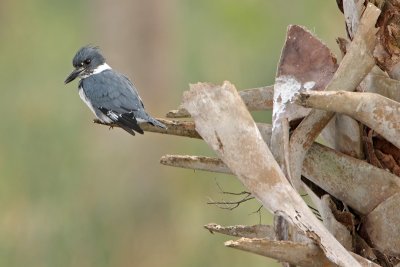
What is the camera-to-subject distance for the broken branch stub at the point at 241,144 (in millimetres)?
1886

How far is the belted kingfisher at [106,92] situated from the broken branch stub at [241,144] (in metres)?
2.12

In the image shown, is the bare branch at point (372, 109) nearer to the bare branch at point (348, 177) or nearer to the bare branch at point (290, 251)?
the bare branch at point (348, 177)

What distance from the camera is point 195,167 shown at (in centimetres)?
216

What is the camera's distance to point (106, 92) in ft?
14.6

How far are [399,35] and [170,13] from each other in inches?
188

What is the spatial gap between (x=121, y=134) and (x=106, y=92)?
2.26 metres

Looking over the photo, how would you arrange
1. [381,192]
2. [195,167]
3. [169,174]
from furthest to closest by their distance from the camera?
[169,174] < [195,167] < [381,192]

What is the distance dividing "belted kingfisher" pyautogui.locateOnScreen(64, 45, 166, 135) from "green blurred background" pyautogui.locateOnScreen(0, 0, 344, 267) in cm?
60

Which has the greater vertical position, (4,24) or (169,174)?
(4,24)

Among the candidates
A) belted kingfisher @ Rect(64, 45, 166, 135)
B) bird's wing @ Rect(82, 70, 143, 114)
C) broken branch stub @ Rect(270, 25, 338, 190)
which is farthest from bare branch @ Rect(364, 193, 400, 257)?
bird's wing @ Rect(82, 70, 143, 114)

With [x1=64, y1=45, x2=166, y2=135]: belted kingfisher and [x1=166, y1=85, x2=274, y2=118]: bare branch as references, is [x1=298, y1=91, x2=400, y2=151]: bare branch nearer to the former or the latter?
[x1=166, y1=85, x2=274, y2=118]: bare branch

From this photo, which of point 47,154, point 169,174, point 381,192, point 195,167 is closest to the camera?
point 381,192

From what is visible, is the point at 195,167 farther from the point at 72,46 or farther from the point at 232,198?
the point at 72,46

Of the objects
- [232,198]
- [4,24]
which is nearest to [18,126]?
[232,198]
